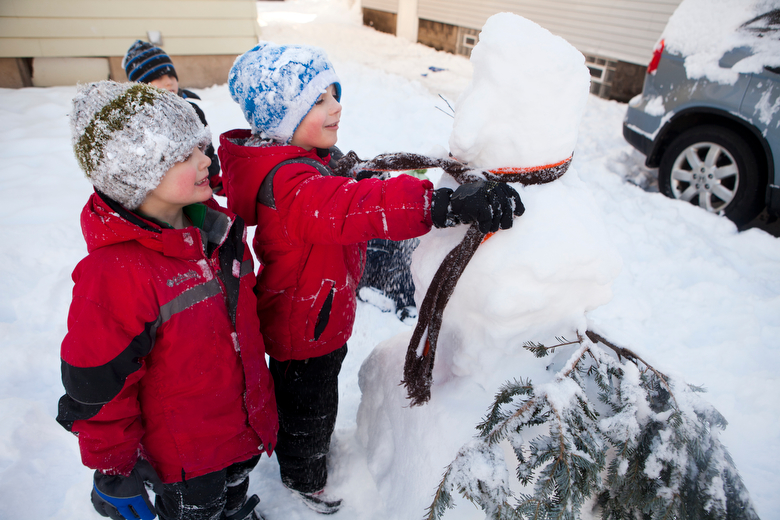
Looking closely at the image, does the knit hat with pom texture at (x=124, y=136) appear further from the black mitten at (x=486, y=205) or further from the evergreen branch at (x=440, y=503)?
the evergreen branch at (x=440, y=503)

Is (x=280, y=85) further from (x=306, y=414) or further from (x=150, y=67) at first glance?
(x=150, y=67)

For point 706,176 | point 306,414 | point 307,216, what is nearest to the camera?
point 307,216

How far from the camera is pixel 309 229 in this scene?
137cm

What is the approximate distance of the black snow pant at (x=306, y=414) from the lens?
1.73 meters

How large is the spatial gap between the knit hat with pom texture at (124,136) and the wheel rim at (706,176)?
4.37 meters

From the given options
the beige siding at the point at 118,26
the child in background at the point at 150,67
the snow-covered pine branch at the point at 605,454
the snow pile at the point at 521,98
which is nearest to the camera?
the snow-covered pine branch at the point at 605,454

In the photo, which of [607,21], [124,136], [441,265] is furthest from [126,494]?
[607,21]

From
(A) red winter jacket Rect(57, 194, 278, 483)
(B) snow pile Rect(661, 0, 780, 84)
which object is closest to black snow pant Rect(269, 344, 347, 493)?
(A) red winter jacket Rect(57, 194, 278, 483)

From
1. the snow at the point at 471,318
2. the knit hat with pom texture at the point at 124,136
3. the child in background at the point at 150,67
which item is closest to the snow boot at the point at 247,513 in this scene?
the snow at the point at 471,318

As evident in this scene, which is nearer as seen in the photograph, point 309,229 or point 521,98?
point 521,98

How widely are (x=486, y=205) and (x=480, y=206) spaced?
2 centimetres

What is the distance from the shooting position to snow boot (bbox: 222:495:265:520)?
1.72 meters

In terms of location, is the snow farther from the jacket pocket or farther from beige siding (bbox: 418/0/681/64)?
beige siding (bbox: 418/0/681/64)

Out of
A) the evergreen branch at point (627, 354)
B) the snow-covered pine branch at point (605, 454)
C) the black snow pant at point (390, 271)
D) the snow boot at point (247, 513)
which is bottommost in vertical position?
the snow boot at point (247, 513)
